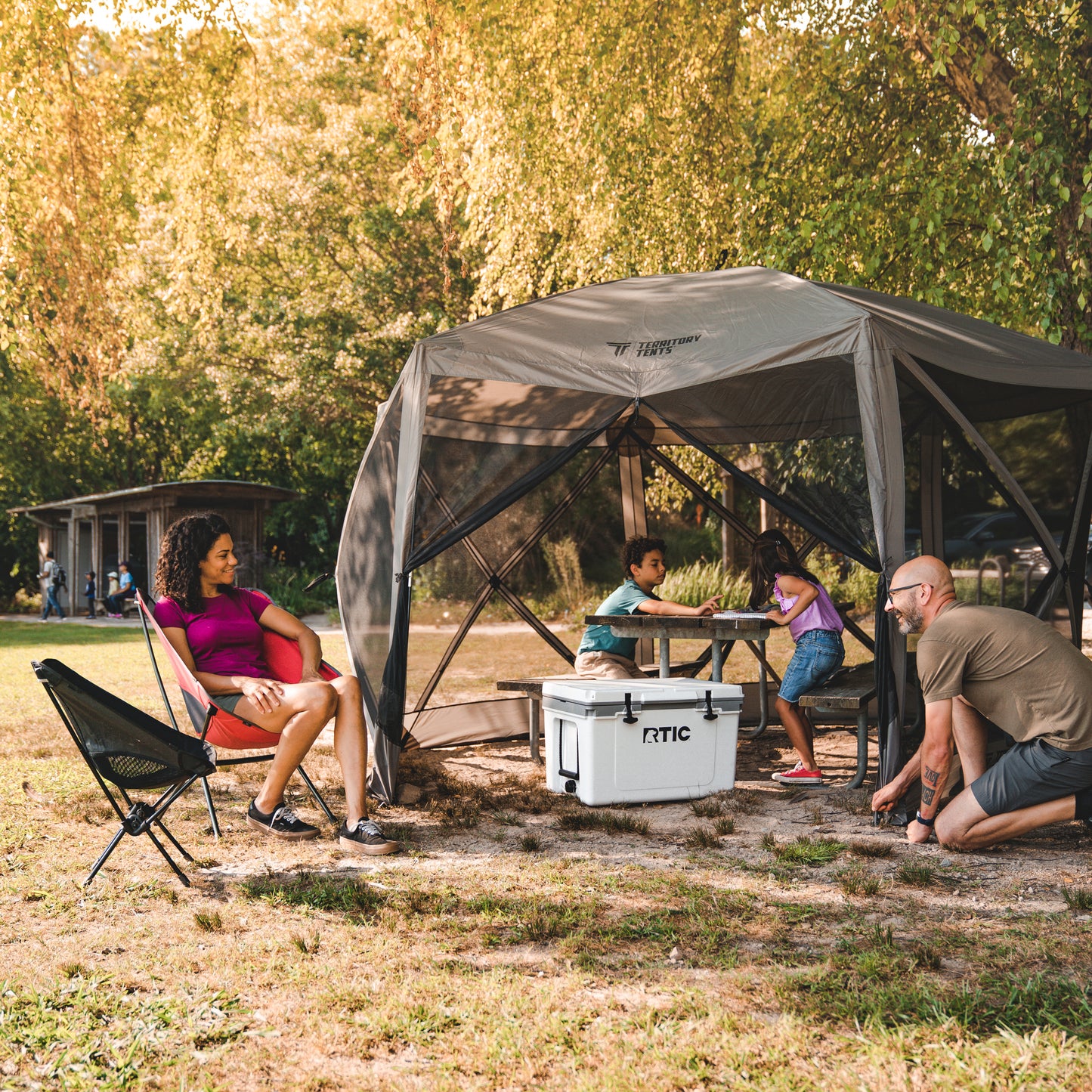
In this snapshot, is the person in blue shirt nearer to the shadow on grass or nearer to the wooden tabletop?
the wooden tabletop

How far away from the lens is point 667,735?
19.1 ft

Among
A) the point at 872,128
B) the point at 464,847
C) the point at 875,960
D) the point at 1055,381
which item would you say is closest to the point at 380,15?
the point at 872,128

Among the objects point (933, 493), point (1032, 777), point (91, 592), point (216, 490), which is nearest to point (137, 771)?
point (1032, 777)

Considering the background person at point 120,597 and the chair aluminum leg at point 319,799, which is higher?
the background person at point 120,597

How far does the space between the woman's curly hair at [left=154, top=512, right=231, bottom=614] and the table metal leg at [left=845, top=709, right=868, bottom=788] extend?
11.0 feet

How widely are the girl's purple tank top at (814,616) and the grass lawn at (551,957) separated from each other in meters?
1.25

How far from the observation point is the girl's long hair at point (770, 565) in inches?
262

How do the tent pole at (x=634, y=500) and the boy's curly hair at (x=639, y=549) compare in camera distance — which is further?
the tent pole at (x=634, y=500)

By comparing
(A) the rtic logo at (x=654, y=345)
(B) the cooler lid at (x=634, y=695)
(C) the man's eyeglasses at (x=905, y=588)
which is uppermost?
(A) the rtic logo at (x=654, y=345)

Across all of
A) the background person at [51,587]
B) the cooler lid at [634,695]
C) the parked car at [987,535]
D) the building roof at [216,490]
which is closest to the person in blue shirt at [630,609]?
the cooler lid at [634,695]

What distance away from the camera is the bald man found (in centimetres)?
455

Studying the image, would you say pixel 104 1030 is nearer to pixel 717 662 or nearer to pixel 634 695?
pixel 634 695

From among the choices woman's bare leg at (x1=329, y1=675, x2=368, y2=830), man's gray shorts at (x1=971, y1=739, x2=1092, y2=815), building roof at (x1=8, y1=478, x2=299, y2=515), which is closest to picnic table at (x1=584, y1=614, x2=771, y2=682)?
man's gray shorts at (x1=971, y1=739, x2=1092, y2=815)

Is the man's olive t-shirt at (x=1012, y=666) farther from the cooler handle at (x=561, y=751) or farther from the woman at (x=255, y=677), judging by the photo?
the woman at (x=255, y=677)
